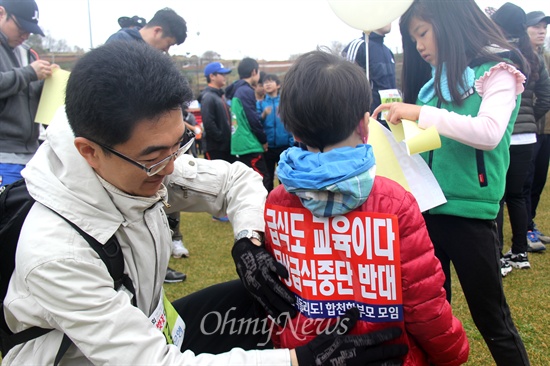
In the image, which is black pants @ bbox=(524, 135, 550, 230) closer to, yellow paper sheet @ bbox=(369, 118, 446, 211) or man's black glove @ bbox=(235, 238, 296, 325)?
yellow paper sheet @ bbox=(369, 118, 446, 211)

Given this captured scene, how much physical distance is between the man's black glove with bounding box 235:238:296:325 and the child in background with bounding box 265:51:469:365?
0.11 feet

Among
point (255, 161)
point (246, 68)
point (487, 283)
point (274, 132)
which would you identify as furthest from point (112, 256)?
point (246, 68)

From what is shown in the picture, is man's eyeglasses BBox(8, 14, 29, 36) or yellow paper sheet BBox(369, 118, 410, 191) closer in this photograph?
yellow paper sheet BBox(369, 118, 410, 191)

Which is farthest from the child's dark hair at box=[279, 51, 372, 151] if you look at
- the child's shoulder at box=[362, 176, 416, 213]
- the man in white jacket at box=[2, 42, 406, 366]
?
the man in white jacket at box=[2, 42, 406, 366]

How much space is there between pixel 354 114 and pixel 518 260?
9.56ft

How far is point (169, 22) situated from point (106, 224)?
264 centimetres

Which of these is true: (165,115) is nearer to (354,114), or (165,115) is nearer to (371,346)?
(354,114)

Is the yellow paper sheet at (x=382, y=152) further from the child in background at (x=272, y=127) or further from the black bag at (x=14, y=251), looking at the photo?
the child in background at (x=272, y=127)

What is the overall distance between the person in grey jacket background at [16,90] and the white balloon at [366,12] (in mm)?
1771

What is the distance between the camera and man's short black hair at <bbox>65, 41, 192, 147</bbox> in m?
1.17

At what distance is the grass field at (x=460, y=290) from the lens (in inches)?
97.7

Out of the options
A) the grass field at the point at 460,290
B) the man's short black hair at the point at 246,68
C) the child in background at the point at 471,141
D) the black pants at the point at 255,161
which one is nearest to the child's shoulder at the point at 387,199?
the child in background at the point at 471,141

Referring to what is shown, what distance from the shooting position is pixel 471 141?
165cm

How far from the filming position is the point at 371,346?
1.25m
